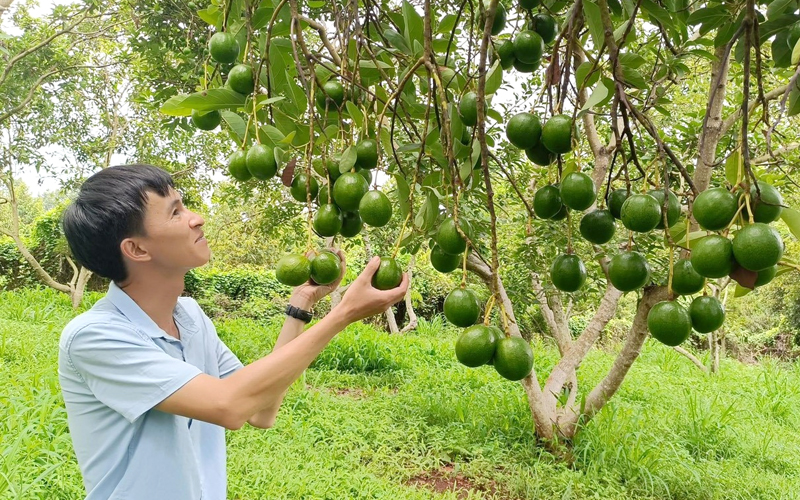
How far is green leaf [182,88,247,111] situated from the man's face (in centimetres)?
37

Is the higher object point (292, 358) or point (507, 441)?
point (292, 358)

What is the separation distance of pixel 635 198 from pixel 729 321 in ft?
28.6

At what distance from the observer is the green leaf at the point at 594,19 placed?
826 mm

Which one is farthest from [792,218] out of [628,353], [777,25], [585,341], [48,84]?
[48,84]

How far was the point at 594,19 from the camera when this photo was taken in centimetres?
85

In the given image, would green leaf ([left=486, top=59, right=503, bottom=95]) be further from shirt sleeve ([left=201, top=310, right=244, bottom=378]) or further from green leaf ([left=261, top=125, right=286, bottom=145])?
Answer: shirt sleeve ([left=201, top=310, right=244, bottom=378])

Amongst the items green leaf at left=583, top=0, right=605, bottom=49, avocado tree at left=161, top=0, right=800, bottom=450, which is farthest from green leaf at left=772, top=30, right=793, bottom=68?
green leaf at left=583, top=0, right=605, bottom=49

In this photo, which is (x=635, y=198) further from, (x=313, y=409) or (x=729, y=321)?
(x=729, y=321)

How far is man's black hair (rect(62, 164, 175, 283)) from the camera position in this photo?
47.9 inches

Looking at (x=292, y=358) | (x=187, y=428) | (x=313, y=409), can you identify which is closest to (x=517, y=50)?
(x=292, y=358)

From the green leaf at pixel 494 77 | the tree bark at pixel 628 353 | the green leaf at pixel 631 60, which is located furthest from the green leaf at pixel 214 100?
the tree bark at pixel 628 353

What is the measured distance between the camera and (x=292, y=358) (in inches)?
41.4

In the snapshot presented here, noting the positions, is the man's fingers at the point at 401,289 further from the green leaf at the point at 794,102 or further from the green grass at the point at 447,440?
the green grass at the point at 447,440

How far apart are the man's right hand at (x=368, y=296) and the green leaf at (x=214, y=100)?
347 mm
